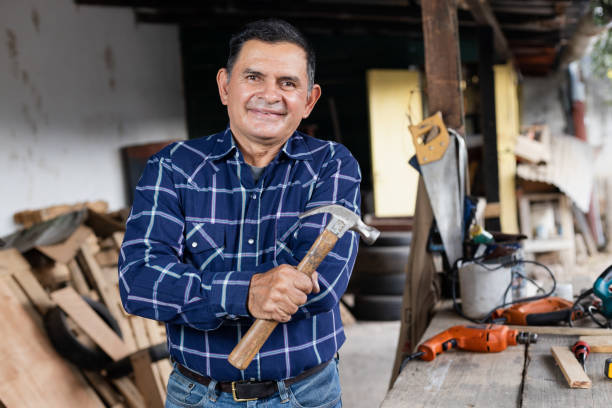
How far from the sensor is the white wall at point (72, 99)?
5086 mm

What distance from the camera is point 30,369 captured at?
3.24m

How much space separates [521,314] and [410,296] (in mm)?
579

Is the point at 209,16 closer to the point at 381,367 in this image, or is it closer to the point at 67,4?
the point at 67,4

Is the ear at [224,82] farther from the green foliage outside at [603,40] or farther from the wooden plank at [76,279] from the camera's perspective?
the green foliage outside at [603,40]

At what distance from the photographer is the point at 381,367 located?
17.3 ft

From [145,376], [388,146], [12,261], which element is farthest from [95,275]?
[388,146]

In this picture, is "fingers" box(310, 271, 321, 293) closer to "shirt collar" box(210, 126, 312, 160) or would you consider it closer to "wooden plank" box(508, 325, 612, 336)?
"shirt collar" box(210, 126, 312, 160)

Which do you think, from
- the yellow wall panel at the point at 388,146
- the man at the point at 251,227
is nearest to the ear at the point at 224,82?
the man at the point at 251,227

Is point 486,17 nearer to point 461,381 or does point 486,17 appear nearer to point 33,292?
point 33,292

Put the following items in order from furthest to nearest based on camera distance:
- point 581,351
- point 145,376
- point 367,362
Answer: point 367,362
point 145,376
point 581,351

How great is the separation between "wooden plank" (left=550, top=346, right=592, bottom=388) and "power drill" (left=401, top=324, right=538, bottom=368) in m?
0.15

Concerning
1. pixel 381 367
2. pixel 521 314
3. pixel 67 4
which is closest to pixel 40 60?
pixel 67 4

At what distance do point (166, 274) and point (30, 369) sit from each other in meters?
2.11

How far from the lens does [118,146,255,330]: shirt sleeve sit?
5.04 feet
